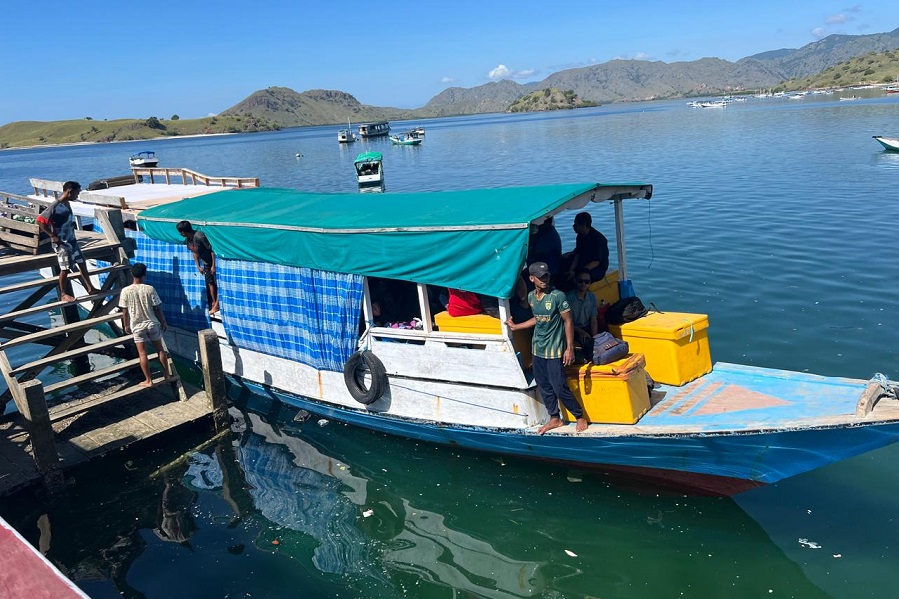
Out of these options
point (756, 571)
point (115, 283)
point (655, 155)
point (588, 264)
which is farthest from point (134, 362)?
point (655, 155)

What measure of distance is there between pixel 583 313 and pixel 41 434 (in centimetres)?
692

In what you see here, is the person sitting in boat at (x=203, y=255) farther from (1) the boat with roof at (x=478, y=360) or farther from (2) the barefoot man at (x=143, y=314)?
(2) the barefoot man at (x=143, y=314)

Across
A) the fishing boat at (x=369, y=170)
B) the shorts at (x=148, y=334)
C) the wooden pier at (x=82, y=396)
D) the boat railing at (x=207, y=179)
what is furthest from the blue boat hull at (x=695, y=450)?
the fishing boat at (x=369, y=170)

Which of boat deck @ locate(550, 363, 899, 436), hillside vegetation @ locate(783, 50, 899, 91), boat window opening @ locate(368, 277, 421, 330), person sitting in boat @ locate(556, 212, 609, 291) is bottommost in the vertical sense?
boat deck @ locate(550, 363, 899, 436)

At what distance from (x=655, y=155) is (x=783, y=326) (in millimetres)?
32190

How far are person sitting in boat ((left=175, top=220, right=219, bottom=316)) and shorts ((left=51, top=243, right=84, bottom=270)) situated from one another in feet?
4.99

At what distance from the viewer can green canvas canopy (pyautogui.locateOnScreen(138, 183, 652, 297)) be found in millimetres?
6926

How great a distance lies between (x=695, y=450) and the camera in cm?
644

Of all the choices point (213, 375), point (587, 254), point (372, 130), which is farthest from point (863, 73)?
point (213, 375)

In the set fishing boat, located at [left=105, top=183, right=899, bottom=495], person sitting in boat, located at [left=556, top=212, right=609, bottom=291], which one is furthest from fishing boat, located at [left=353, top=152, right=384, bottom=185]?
person sitting in boat, located at [left=556, top=212, right=609, bottom=291]

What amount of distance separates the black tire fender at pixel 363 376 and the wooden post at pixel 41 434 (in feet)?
12.2

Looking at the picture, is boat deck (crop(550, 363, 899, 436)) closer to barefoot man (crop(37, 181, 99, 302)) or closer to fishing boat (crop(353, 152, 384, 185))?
barefoot man (crop(37, 181, 99, 302))

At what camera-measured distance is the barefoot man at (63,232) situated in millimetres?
9422

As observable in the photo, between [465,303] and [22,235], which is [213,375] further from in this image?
[22,235]
